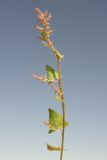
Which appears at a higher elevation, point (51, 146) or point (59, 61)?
point (59, 61)

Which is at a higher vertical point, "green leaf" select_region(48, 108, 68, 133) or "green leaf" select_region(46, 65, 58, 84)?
"green leaf" select_region(46, 65, 58, 84)

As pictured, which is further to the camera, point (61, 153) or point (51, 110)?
point (51, 110)

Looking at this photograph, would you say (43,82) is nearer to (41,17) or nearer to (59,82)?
(59,82)

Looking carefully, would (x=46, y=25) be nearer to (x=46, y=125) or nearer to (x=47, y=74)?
(x=47, y=74)

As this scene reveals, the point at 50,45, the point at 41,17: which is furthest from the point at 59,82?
the point at 41,17

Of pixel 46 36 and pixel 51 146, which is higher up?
pixel 46 36

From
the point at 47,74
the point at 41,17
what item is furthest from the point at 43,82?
the point at 41,17

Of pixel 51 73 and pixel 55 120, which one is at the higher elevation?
pixel 51 73

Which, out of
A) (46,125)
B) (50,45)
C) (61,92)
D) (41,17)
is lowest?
(46,125)

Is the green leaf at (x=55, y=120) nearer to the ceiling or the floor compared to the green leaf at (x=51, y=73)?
nearer to the floor
